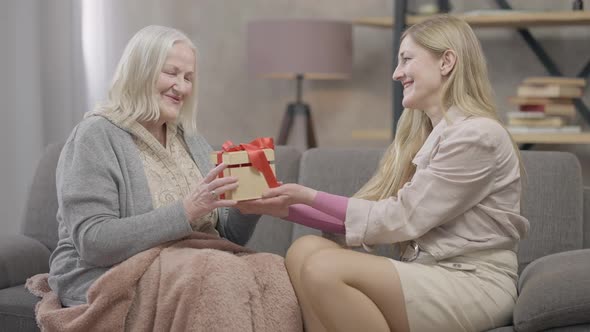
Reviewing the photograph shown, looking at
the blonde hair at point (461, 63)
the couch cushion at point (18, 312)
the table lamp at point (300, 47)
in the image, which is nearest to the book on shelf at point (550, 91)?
the table lamp at point (300, 47)

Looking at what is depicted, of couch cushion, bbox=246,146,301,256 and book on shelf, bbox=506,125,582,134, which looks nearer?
couch cushion, bbox=246,146,301,256

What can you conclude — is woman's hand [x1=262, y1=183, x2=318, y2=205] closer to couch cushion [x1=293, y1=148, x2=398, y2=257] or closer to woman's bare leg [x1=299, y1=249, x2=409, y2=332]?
woman's bare leg [x1=299, y1=249, x2=409, y2=332]

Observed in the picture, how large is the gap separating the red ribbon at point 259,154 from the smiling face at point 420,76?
0.36 meters

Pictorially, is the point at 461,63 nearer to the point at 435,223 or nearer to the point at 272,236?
the point at 435,223

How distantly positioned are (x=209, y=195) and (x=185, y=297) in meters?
0.24

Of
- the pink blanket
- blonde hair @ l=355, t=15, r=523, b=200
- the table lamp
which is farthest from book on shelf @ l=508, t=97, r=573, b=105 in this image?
the pink blanket

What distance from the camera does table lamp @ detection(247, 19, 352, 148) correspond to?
163 inches

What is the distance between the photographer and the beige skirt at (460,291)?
198 cm

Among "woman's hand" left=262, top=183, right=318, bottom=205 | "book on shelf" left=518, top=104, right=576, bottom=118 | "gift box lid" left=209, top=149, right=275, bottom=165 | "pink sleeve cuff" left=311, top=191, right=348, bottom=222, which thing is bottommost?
"book on shelf" left=518, top=104, right=576, bottom=118

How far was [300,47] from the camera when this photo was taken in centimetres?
414

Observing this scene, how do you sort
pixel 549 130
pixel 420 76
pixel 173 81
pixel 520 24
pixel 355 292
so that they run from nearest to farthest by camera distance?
pixel 355 292, pixel 420 76, pixel 173 81, pixel 549 130, pixel 520 24

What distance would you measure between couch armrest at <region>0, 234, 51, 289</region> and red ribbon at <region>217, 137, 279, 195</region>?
0.84m

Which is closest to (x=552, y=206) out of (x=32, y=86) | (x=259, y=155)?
(x=259, y=155)

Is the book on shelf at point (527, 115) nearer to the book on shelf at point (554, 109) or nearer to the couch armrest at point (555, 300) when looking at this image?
the book on shelf at point (554, 109)
